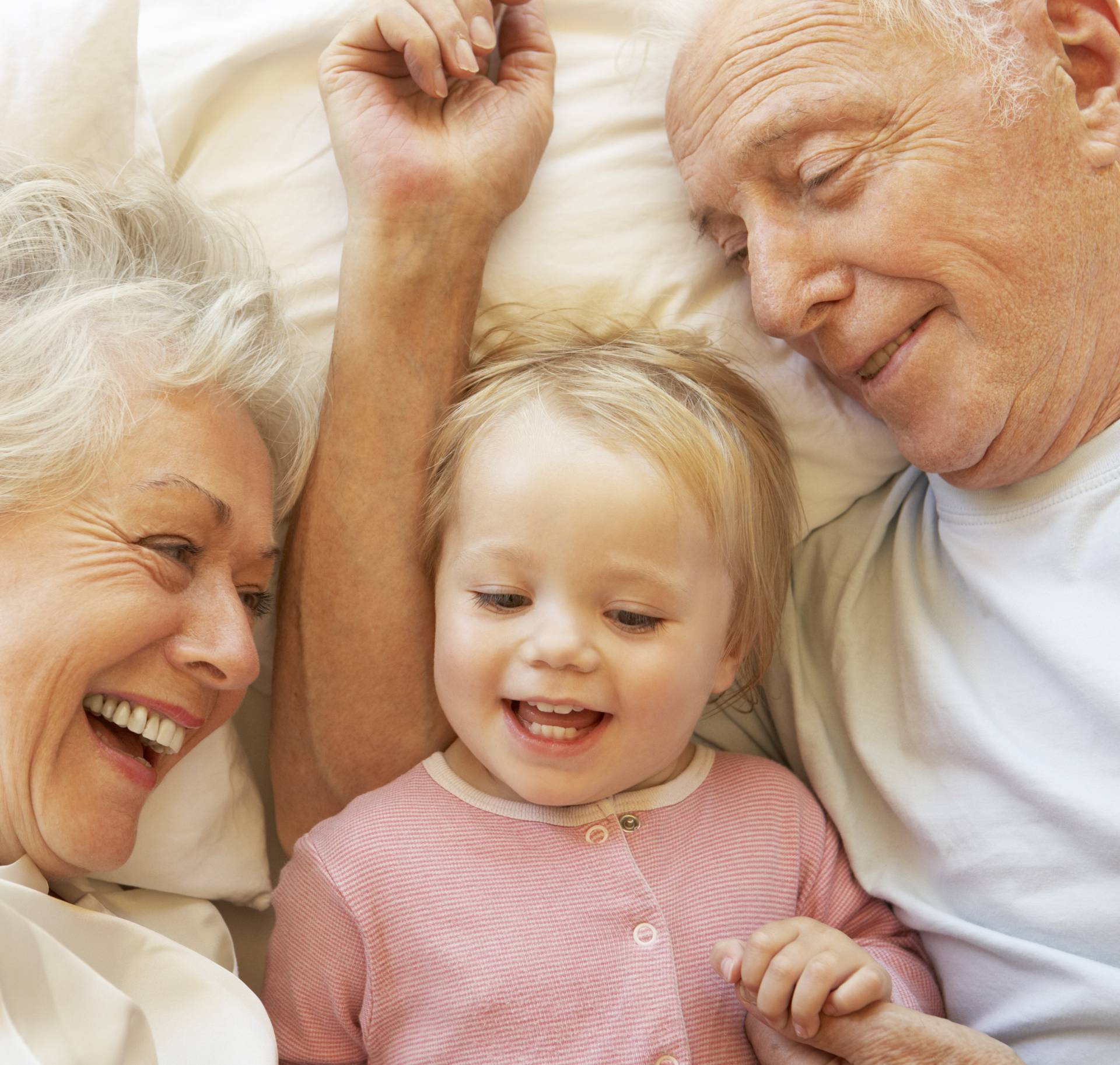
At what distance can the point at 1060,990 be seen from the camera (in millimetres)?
1450

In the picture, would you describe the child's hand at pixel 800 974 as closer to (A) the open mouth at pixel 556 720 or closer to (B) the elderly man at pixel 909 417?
(B) the elderly man at pixel 909 417

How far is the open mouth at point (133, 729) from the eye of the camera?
1381mm

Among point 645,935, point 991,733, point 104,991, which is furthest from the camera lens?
point 991,733

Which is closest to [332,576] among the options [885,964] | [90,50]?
[90,50]

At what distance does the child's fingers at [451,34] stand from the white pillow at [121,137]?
0.44 meters

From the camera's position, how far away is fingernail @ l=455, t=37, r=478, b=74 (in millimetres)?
1588

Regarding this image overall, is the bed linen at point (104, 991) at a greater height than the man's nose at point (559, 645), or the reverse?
the man's nose at point (559, 645)

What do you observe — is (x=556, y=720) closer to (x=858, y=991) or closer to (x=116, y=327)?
(x=858, y=991)

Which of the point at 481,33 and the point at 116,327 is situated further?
the point at 481,33

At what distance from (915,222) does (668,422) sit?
1.32 feet

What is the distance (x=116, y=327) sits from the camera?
→ 137 centimetres

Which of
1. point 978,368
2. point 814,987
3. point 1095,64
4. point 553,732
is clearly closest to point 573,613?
point 553,732

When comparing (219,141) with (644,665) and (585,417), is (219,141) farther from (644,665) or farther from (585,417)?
(644,665)

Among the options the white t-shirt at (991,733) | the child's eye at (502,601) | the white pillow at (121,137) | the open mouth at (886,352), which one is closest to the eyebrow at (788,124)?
the open mouth at (886,352)
